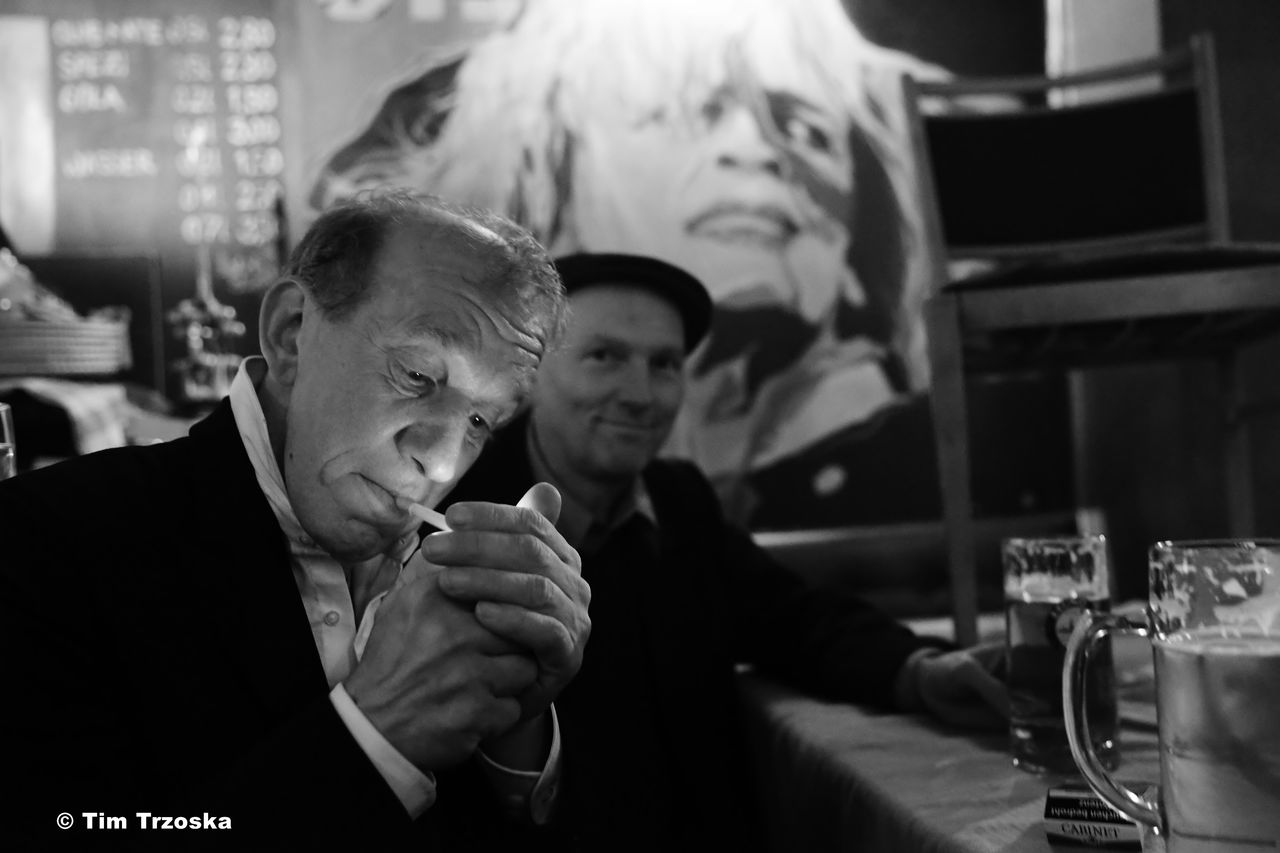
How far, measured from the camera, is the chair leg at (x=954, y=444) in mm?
1624

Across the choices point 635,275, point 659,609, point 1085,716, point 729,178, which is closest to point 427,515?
point 1085,716

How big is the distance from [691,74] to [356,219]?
2093 millimetres

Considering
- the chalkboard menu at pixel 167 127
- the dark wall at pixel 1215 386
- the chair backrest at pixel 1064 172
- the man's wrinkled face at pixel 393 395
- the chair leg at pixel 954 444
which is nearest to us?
the man's wrinkled face at pixel 393 395

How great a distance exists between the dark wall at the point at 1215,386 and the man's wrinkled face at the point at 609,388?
42.2 inches

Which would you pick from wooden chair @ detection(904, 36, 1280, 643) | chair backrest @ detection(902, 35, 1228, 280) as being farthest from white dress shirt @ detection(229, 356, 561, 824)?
chair backrest @ detection(902, 35, 1228, 280)

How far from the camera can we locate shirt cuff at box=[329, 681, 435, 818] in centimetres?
76

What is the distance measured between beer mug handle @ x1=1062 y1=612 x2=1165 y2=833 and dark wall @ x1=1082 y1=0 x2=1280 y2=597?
1.60 metres

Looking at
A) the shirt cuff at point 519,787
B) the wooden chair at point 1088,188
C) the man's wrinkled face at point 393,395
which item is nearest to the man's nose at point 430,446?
the man's wrinkled face at point 393,395

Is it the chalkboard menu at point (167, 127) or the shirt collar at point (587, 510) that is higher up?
the chalkboard menu at point (167, 127)

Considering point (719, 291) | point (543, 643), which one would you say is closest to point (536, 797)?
point (543, 643)

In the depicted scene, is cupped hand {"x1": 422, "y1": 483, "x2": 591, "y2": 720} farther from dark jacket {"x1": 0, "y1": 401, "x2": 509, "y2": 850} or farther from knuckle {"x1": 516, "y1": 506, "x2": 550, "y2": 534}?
dark jacket {"x1": 0, "y1": 401, "x2": 509, "y2": 850}

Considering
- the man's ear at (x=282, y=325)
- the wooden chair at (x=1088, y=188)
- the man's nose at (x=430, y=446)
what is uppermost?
the wooden chair at (x=1088, y=188)

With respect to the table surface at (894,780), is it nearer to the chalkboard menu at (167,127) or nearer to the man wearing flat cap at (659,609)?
the man wearing flat cap at (659,609)

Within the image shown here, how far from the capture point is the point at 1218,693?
1.99 feet
